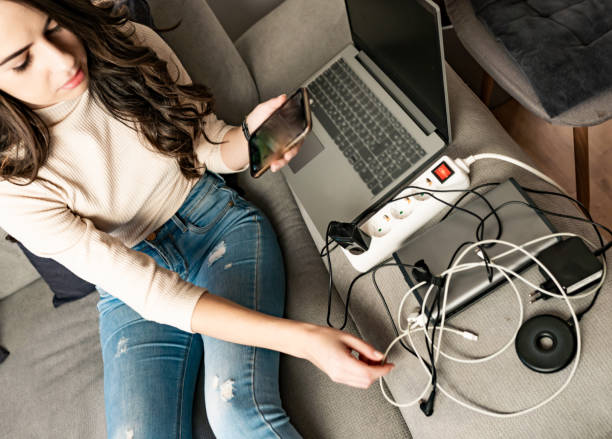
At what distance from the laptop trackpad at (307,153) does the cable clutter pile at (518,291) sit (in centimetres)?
33

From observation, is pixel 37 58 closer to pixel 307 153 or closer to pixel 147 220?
pixel 147 220

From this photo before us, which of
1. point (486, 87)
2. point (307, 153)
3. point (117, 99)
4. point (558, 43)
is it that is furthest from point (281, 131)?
point (486, 87)

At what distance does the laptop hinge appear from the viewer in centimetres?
90

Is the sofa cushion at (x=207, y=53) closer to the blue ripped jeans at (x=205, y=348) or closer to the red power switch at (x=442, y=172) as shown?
the blue ripped jeans at (x=205, y=348)

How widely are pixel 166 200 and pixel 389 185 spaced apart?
55 centimetres

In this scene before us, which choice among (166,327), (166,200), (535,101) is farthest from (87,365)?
(535,101)

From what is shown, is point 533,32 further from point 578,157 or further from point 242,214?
point 242,214

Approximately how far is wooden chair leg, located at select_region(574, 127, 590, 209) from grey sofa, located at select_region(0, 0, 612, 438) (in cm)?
36

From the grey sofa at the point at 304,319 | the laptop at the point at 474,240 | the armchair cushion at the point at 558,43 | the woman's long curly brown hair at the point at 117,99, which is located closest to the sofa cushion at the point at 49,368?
the grey sofa at the point at 304,319

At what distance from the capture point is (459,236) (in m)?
0.78

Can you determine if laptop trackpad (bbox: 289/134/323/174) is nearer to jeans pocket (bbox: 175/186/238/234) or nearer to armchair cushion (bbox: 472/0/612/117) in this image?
jeans pocket (bbox: 175/186/238/234)

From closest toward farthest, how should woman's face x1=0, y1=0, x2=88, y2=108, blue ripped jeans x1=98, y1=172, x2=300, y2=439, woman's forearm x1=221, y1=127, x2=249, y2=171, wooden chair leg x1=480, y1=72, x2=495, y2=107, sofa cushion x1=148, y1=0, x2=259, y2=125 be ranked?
woman's face x1=0, y1=0, x2=88, y2=108 → blue ripped jeans x1=98, y1=172, x2=300, y2=439 → woman's forearm x1=221, y1=127, x2=249, y2=171 → sofa cushion x1=148, y1=0, x2=259, y2=125 → wooden chair leg x1=480, y1=72, x2=495, y2=107

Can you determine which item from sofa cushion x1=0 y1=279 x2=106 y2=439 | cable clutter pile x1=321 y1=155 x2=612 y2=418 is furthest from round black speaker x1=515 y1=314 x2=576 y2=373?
sofa cushion x1=0 y1=279 x2=106 y2=439

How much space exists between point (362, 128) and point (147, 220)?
57cm
